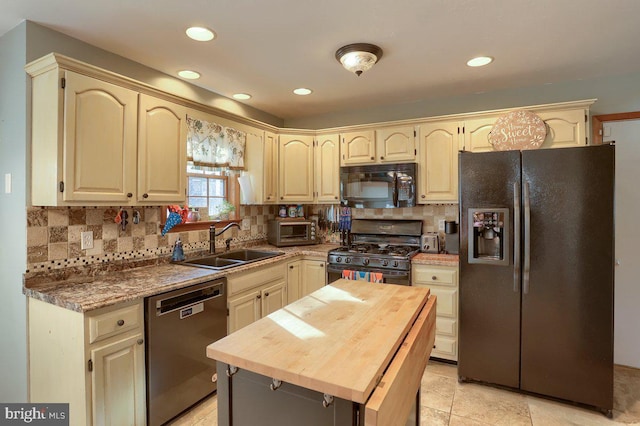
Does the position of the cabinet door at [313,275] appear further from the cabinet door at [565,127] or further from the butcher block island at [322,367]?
the cabinet door at [565,127]

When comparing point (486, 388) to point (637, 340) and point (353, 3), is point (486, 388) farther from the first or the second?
point (353, 3)

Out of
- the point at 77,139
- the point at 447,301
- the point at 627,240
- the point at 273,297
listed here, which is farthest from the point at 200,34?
the point at 627,240

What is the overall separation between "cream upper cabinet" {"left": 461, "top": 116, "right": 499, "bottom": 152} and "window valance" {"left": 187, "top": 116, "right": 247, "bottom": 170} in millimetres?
2169

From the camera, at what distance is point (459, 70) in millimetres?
2803

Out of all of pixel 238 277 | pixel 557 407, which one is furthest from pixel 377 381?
pixel 557 407

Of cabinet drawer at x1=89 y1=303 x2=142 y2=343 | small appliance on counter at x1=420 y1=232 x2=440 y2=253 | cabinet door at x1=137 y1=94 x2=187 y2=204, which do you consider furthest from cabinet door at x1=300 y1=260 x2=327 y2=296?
cabinet drawer at x1=89 y1=303 x2=142 y2=343

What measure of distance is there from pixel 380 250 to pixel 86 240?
2.50 metres

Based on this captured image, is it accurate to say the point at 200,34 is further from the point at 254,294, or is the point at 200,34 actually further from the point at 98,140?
the point at 254,294

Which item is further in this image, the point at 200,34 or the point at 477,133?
the point at 477,133

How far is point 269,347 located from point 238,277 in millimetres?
1570

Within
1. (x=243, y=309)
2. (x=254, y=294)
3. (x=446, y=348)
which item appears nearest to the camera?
(x=243, y=309)

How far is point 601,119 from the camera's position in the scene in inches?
116

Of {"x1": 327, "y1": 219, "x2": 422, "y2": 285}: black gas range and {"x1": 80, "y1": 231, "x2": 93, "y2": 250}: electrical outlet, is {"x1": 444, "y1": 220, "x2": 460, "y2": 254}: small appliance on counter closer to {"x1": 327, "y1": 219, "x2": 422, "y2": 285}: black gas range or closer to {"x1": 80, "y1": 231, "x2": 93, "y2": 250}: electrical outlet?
{"x1": 327, "y1": 219, "x2": 422, "y2": 285}: black gas range

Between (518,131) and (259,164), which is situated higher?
(518,131)
